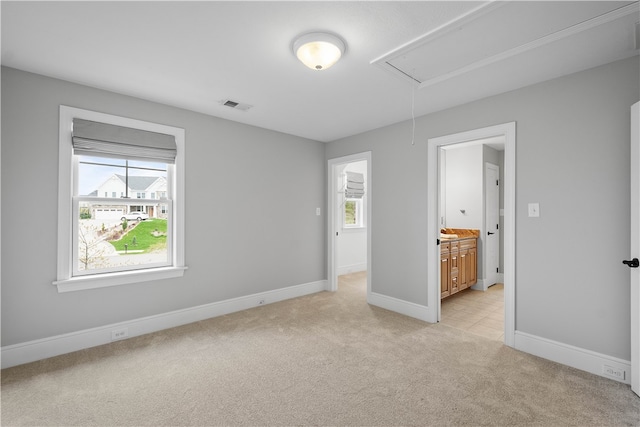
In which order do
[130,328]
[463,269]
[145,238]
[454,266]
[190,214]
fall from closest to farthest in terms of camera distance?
[130,328]
[145,238]
[190,214]
[454,266]
[463,269]

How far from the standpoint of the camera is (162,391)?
7.09ft

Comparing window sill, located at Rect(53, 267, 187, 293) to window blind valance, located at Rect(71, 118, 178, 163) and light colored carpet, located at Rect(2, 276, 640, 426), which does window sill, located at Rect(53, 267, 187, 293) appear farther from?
window blind valance, located at Rect(71, 118, 178, 163)

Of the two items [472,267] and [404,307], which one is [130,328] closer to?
[404,307]

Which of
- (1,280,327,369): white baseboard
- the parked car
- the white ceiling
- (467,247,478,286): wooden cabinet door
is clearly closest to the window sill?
(1,280,327,369): white baseboard

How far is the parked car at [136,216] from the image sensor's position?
10.4 feet

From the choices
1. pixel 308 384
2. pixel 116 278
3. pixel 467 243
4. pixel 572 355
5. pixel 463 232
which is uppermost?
pixel 463 232

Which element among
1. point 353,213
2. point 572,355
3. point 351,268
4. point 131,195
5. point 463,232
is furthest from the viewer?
point 353,213

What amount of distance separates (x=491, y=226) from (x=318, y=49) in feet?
15.1

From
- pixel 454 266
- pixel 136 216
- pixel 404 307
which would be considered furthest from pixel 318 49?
pixel 454 266

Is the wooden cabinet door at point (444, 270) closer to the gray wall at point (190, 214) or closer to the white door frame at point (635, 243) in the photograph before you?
the gray wall at point (190, 214)

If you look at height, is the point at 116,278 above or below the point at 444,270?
above

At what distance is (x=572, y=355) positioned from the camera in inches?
98.7

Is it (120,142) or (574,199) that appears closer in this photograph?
(574,199)

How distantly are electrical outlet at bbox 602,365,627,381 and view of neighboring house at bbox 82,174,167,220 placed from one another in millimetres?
4332
